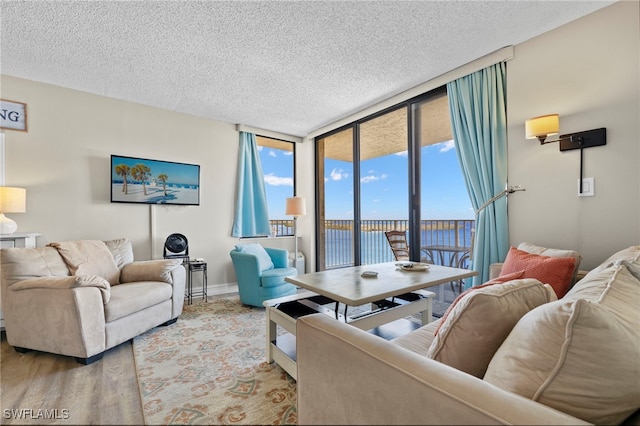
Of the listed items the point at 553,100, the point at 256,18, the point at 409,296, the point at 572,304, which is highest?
the point at 256,18

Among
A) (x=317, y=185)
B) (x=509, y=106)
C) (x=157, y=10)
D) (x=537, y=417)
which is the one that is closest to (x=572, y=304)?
(x=537, y=417)

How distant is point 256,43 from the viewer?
7.36 ft

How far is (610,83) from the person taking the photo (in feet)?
6.11

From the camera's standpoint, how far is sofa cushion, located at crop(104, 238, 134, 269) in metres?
2.90

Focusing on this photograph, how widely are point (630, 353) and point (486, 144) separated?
2.23 metres

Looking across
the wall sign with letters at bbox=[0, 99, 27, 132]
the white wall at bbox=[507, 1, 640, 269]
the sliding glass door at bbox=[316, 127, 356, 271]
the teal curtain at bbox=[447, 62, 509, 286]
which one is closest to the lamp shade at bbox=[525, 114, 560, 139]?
the white wall at bbox=[507, 1, 640, 269]

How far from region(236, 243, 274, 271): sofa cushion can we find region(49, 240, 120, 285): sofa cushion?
1291mm

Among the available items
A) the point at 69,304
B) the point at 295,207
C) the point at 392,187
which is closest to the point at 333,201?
the point at 295,207

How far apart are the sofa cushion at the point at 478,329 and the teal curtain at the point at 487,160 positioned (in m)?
1.74

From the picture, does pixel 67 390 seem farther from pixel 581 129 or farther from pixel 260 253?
pixel 581 129

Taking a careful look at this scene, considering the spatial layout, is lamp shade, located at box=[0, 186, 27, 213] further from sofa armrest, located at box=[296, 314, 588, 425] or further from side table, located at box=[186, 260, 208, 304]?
sofa armrest, located at box=[296, 314, 588, 425]

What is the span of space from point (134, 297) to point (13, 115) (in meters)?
2.37

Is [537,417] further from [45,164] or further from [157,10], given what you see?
[45,164]

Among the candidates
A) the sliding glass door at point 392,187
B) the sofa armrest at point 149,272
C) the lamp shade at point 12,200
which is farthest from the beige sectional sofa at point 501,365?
the lamp shade at point 12,200
